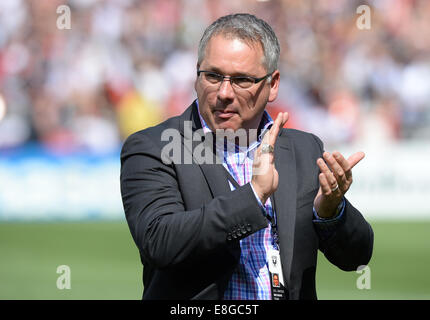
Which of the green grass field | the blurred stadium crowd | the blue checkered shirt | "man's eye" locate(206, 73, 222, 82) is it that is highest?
the blurred stadium crowd

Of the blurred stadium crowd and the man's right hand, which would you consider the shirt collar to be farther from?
the blurred stadium crowd

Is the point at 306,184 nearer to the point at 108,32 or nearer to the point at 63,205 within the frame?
the point at 63,205

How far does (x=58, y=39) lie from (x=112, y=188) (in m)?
2.95

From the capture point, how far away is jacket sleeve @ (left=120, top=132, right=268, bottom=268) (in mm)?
2287

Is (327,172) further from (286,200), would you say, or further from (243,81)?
(243,81)

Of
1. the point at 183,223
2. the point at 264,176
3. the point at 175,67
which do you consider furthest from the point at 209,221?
the point at 175,67

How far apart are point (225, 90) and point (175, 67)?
10.2m

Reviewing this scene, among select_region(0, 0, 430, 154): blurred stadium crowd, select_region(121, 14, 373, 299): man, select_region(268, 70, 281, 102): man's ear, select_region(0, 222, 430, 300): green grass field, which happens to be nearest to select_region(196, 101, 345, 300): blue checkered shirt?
select_region(121, 14, 373, 299): man

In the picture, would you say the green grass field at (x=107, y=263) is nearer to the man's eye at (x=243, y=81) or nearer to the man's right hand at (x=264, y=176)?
the man's eye at (x=243, y=81)

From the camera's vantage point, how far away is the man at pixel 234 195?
2.32 meters

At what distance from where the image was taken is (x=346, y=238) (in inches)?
102


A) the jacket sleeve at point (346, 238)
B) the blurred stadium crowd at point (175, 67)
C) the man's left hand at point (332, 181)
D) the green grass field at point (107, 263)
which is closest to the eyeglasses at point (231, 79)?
the man's left hand at point (332, 181)

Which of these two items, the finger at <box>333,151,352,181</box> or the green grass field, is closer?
the finger at <box>333,151,352,181</box>

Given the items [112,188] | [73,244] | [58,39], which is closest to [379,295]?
[73,244]
